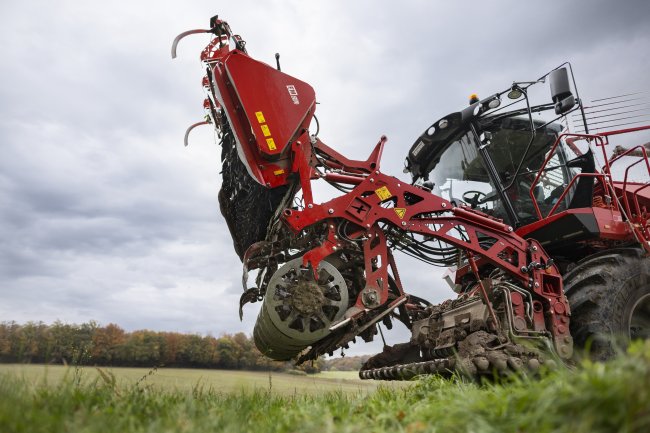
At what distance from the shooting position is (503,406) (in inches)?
77.9

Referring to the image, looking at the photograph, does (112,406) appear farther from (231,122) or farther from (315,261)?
(231,122)

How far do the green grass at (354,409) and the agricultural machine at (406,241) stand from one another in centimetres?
170

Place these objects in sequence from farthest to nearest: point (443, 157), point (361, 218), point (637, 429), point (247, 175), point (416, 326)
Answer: point (443, 157), point (416, 326), point (247, 175), point (361, 218), point (637, 429)

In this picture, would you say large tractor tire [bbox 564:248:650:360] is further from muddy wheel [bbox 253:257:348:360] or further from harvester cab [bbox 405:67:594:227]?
muddy wheel [bbox 253:257:348:360]

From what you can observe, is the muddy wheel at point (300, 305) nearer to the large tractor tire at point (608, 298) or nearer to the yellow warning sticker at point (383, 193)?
the yellow warning sticker at point (383, 193)

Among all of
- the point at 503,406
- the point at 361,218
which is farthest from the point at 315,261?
the point at 503,406

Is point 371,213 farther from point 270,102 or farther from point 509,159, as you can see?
point 509,159

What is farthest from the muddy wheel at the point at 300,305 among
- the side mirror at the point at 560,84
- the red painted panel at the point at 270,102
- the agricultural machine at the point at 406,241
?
the side mirror at the point at 560,84

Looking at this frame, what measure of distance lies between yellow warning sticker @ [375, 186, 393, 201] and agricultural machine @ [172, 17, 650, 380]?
0.05 feet

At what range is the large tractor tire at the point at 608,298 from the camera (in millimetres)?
5262

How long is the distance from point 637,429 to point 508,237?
175 inches

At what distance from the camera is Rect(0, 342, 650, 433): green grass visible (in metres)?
1.59

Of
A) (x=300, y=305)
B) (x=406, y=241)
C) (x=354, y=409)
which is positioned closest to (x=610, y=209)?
(x=406, y=241)

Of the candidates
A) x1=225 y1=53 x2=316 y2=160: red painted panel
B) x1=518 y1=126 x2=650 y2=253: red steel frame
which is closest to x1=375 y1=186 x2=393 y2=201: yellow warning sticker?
x1=225 y1=53 x2=316 y2=160: red painted panel
